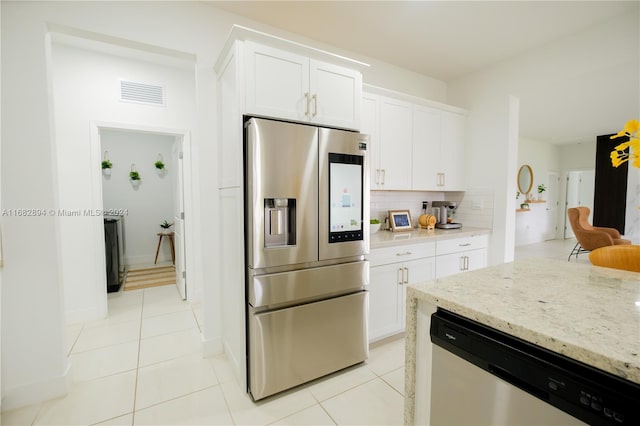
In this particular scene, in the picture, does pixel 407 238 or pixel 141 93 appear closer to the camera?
pixel 407 238

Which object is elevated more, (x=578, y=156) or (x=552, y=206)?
(x=578, y=156)

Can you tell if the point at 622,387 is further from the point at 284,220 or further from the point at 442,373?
the point at 284,220

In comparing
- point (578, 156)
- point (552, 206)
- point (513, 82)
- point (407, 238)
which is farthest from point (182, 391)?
point (578, 156)

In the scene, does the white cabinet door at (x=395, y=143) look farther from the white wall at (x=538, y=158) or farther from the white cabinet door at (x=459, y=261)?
the white wall at (x=538, y=158)

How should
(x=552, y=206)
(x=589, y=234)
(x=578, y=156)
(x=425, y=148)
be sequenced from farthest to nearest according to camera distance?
(x=552, y=206), (x=578, y=156), (x=589, y=234), (x=425, y=148)

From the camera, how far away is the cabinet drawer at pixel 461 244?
282 cm

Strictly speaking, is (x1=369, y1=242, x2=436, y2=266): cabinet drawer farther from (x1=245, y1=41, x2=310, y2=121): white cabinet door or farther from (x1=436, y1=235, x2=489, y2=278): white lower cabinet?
(x1=245, y1=41, x2=310, y2=121): white cabinet door

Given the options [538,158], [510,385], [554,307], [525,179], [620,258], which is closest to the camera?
[510,385]

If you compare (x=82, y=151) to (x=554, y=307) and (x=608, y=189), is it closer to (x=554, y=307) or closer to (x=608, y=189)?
(x=554, y=307)

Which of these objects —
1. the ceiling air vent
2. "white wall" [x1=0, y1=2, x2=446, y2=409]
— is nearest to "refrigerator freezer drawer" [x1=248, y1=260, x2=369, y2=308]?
"white wall" [x1=0, y1=2, x2=446, y2=409]

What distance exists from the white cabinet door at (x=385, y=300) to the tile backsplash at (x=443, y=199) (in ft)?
2.80

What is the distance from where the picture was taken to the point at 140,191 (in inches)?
204

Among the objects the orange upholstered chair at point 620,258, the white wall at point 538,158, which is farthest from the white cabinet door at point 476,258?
the white wall at point 538,158

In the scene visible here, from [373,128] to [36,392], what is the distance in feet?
10.5
